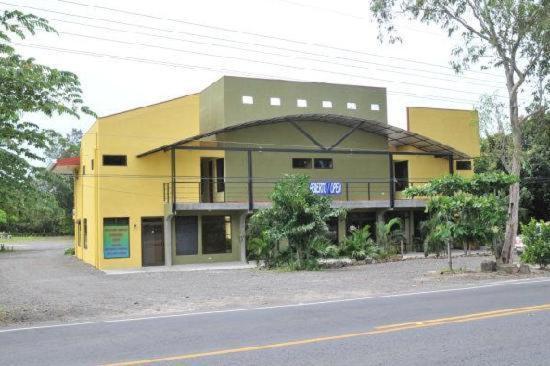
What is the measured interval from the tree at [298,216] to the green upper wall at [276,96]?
5.65m

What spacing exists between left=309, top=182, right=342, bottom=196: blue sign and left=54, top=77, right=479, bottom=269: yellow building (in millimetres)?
59

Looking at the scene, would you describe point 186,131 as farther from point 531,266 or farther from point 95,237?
point 531,266

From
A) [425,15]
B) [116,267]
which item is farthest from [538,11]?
[116,267]

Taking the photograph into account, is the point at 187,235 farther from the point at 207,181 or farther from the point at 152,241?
the point at 207,181

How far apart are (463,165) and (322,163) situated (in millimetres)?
9336

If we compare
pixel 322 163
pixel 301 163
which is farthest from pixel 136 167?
pixel 322 163

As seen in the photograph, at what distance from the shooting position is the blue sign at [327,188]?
29.4 meters

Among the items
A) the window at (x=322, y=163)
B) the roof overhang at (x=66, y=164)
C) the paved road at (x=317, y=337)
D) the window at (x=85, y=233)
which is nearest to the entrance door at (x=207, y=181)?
the window at (x=322, y=163)

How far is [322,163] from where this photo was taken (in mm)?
30938

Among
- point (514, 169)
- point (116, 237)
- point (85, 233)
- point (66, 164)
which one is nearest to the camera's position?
point (514, 169)

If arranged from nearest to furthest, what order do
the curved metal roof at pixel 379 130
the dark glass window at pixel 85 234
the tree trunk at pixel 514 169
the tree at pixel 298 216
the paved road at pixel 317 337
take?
1. the paved road at pixel 317 337
2. the tree trunk at pixel 514 169
3. the tree at pixel 298 216
4. the curved metal roof at pixel 379 130
5. the dark glass window at pixel 85 234

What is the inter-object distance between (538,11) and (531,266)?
847 centimetres

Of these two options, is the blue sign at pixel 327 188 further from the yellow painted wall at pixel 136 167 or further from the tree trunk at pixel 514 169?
the tree trunk at pixel 514 169

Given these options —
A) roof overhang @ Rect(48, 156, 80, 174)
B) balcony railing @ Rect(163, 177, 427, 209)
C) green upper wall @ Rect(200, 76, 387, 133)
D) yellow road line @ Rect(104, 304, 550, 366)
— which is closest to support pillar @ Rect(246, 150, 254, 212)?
balcony railing @ Rect(163, 177, 427, 209)
